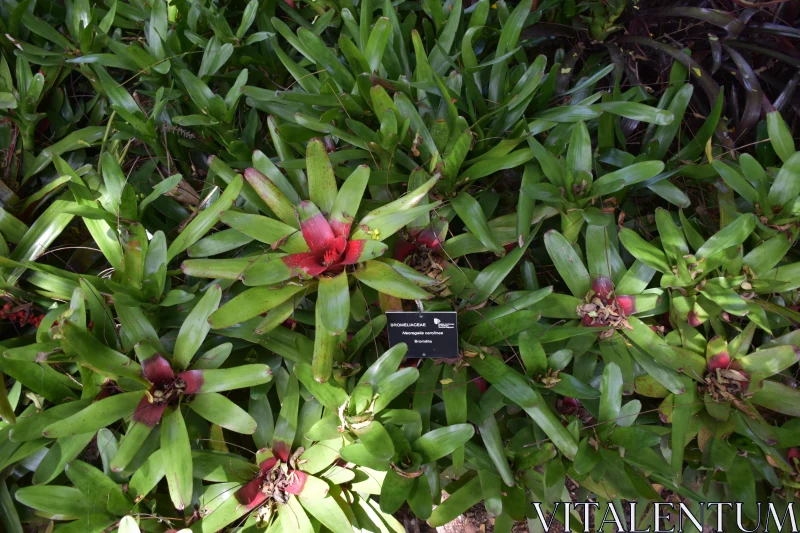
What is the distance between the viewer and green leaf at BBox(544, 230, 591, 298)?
4.55ft

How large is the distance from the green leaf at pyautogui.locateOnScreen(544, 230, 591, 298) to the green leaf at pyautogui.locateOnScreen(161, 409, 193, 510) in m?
1.06

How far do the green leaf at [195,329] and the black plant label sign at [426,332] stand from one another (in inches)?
17.7

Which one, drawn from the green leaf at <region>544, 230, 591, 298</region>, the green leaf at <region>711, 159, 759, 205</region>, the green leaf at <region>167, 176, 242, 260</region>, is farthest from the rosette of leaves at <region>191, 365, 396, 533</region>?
the green leaf at <region>711, 159, 759, 205</region>

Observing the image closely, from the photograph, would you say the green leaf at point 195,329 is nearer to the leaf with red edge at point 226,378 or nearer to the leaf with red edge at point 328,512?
the leaf with red edge at point 226,378

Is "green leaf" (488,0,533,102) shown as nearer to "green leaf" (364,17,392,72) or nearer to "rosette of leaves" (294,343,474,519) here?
"green leaf" (364,17,392,72)

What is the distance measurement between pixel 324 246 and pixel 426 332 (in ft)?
1.14

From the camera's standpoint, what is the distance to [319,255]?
4.19 feet

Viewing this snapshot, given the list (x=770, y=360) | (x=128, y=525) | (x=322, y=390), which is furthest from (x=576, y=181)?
(x=128, y=525)

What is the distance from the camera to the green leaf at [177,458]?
1.15m

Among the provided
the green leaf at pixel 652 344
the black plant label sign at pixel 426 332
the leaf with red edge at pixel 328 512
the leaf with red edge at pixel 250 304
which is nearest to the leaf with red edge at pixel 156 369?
the leaf with red edge at pixel 250 304

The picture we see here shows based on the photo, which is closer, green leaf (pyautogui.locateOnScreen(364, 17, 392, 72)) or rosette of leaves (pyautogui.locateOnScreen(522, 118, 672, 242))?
rosette of leaves (pyautogui.locateOnScreen(522, 118, 672, 242))

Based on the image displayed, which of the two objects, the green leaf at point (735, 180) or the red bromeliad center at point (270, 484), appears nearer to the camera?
the red bromeliad center at point (270, 484)

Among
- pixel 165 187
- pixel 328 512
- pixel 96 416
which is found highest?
pixel 165 187

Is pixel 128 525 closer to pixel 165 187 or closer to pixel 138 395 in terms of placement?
pixel 138 395
